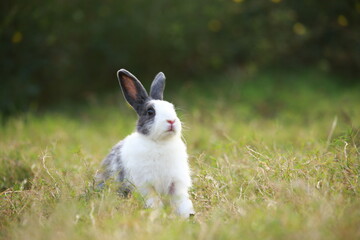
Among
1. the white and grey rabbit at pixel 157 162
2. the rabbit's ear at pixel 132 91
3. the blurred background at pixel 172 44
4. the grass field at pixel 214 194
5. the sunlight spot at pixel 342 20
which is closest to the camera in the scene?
the grass field at pixel 214 194

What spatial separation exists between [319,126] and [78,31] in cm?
582

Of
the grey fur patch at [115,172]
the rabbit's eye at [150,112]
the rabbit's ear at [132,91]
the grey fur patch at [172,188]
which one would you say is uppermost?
the rabbit's ear at [132,91]

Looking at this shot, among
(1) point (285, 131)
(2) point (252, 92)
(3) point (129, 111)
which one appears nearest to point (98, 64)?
(3) point (129, 111)

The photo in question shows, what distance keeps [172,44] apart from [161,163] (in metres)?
6.77

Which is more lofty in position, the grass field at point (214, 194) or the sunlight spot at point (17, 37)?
the sunlight spot at point (17, 37)

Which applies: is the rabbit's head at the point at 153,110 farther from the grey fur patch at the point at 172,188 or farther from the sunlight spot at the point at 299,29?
the sunlight spot at the point at 299,29

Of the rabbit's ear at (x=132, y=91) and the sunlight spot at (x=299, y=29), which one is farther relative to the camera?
the sunlight spot at (x=299, y=29)

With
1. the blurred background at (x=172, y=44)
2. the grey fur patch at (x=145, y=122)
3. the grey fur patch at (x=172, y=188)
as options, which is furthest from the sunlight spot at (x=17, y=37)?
the grey fur patch at (x=172, y=188)

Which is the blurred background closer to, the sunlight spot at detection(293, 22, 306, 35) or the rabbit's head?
the sunlight spot at detection(293, 22, 306, 35)

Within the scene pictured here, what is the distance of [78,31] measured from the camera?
984 centimetres

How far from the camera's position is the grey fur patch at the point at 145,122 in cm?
365

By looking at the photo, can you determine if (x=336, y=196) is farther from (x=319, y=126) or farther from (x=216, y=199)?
(x=319, y=126)

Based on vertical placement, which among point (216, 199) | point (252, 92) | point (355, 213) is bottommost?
point (252, 92)

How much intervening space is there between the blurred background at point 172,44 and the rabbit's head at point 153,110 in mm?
5574
